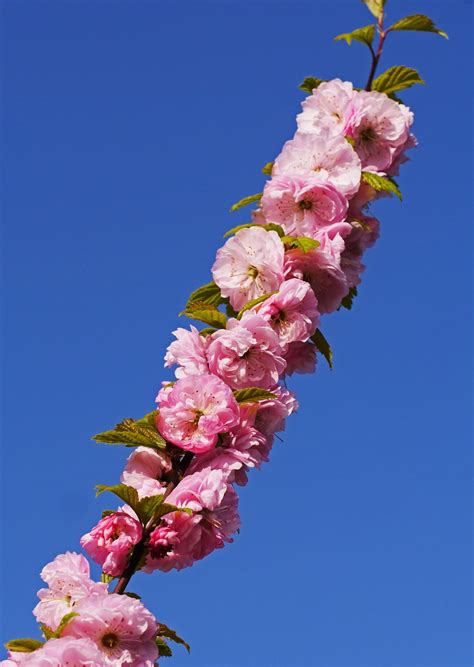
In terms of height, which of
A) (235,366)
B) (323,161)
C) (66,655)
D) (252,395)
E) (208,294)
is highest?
(323,161)

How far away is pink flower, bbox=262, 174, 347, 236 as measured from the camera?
13.4ft

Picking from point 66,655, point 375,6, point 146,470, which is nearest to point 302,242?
point 146,470

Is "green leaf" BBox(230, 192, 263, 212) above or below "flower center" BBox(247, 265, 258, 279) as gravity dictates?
above

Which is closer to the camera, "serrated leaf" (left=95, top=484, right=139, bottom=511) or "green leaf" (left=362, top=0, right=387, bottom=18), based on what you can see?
"serrated leaf" (left=95, top=484, right=139, bottom=511)

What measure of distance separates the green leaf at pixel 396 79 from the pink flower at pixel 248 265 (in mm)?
1153

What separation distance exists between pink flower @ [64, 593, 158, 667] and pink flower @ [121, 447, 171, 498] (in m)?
0.56

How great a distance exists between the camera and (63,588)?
3266 millimetres

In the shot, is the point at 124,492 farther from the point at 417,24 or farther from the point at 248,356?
the point at 417,24

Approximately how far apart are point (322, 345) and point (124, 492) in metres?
1.23

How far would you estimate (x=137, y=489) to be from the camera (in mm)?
3506

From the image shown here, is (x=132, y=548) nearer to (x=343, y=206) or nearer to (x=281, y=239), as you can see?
(x=281, y=239)

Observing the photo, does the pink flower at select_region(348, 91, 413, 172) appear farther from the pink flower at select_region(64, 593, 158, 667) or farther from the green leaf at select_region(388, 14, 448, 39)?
the pink flower at select_region(64, 593, 158, 667)

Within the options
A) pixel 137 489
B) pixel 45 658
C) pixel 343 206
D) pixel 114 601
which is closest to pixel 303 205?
pixel 343 206

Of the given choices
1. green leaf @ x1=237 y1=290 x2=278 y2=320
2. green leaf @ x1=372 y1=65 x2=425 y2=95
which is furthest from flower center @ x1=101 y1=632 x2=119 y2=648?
green leaf @ x1=372 y1=65 x2=425 y2=95
